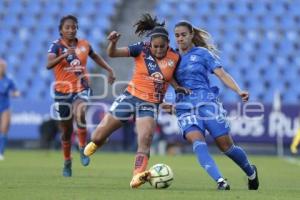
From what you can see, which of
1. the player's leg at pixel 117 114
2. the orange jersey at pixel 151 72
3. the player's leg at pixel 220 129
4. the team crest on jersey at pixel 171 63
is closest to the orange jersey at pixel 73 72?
the player's leg at pixel 117 114

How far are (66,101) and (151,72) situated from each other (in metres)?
2.75

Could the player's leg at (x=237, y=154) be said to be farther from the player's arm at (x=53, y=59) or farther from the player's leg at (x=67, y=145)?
the player's leg at (x=67, y=145)

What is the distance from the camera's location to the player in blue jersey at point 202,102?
945 centimetres

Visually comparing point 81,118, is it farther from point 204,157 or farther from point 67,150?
point 204,157

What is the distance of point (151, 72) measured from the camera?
33.0 feet

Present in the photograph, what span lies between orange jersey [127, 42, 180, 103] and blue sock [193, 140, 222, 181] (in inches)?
40.1

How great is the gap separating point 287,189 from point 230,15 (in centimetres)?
1840

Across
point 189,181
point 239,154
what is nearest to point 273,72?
point 189,181

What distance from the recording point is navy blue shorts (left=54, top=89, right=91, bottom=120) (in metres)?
12.4

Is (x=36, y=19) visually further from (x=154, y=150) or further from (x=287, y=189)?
(x=287, y=189)

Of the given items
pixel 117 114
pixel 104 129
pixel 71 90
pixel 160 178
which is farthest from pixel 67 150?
pixel 160 178

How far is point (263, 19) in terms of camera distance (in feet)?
90.7

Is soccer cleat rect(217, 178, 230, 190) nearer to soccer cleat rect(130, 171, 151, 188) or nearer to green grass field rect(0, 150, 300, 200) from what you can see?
green grass field rect(0, 150, 300, 200)

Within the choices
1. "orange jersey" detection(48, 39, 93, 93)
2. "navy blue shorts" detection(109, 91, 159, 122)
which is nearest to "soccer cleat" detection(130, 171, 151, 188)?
"navy blue shorts" detection(109, 91, 159, 122)
